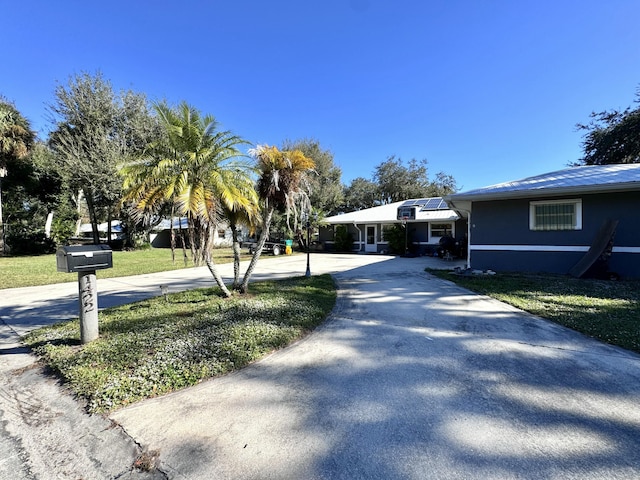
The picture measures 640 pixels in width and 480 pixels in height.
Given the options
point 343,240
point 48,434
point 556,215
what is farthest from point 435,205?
point 48,434

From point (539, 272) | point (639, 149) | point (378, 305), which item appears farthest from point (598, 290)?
point (639, 149)

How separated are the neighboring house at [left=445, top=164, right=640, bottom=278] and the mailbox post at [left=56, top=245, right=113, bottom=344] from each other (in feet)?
30.2

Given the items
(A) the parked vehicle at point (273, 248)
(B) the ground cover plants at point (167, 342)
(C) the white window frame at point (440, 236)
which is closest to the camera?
(B) the ground cover plants at point (167, 342)

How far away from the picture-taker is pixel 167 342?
3707 mm

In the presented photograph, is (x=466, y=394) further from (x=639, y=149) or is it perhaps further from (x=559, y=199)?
(x=639, y=149)

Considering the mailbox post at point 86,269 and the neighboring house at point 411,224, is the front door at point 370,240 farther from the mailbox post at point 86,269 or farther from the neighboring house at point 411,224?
the mailbox post at point 86,269

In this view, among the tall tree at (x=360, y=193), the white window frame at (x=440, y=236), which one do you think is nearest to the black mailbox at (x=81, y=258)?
the white window frame at (x=440, y=236)

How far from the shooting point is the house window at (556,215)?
348 inches

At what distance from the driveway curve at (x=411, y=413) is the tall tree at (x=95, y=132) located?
68.6 feet

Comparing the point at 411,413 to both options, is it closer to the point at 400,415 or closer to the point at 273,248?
the point at 400,415

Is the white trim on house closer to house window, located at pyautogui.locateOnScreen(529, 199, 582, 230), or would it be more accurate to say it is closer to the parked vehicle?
house window, located at pyautogui.locateOnScreen(529, 199, 582, 230)

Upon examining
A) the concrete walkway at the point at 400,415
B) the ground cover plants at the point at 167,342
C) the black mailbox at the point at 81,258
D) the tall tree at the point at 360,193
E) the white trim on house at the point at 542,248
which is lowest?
the concrete walkway at the point at 400,415

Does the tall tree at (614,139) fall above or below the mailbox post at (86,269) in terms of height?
above

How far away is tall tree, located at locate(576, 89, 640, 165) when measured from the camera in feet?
60.6
